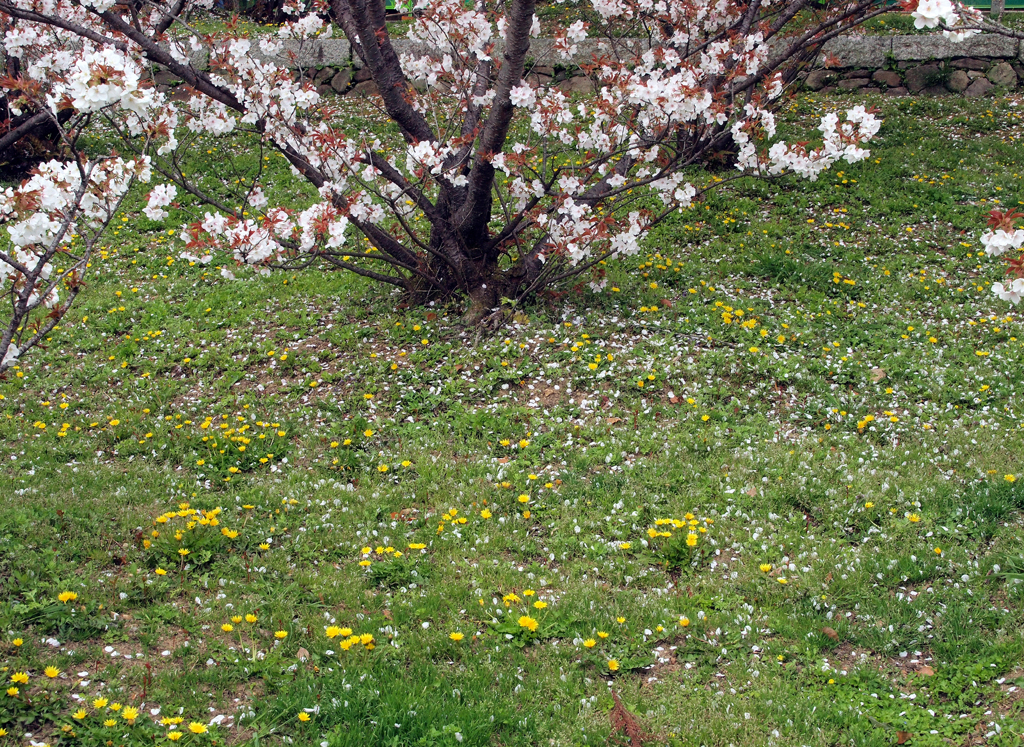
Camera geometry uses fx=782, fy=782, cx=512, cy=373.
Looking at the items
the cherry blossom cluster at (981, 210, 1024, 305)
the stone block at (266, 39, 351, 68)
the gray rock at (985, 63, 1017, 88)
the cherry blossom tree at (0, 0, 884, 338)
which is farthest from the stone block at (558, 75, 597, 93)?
the cherry blossom cluster at (981, 210, 1024, 305)

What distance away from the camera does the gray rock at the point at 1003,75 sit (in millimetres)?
13086

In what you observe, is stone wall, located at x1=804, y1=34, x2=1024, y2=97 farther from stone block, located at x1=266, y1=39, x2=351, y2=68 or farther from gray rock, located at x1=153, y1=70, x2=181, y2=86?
gray rock, located at x1=153, y1=70, x2=181, y2=86

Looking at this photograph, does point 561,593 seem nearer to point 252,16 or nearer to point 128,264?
point 128,264

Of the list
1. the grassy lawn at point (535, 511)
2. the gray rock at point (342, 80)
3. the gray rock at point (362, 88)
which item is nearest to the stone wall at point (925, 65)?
the grassy lawn at point (535, 511)

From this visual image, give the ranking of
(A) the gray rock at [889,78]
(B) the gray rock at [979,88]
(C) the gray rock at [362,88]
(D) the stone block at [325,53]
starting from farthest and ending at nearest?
1. (D) the stone block at [325,53]
2. (C) the gray rock at [362,88]
3. (A) the gray rock at [889,78]
4. (B) the gray rock at [979,88]

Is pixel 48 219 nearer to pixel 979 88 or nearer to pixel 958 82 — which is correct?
pixel 958 82

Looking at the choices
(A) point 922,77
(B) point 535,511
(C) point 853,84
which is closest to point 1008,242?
(B) point 535,511

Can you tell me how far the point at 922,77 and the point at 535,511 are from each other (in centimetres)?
1228

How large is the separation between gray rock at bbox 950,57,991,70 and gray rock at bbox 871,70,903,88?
89 cm

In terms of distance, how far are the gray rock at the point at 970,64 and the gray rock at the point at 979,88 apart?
262mm

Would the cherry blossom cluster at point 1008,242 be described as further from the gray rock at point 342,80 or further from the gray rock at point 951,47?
the gray rock at point 342,80

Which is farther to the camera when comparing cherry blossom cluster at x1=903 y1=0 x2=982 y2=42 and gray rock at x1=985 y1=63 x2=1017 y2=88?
gray rock at x1=985 y1=63 x2=1017 y2=88

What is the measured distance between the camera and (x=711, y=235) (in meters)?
8.91

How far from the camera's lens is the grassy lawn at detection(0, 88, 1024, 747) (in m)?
3.30
